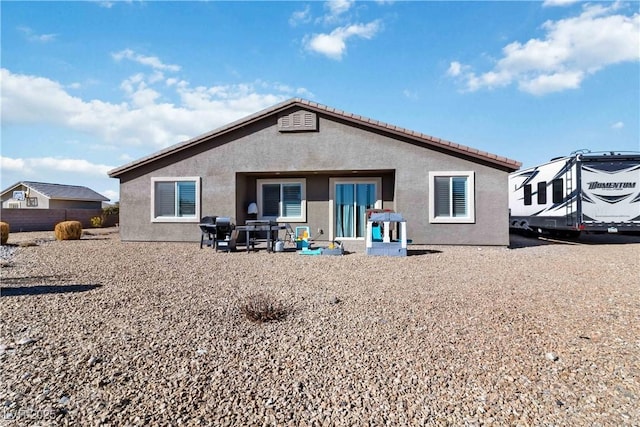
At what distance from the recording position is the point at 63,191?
3353cm

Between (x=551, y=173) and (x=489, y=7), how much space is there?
23.3 feet

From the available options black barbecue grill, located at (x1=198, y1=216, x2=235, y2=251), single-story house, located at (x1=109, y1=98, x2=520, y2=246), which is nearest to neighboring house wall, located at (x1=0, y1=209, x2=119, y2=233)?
single-story house, located at (x1=109, y1=98, x2=520, y2=246)

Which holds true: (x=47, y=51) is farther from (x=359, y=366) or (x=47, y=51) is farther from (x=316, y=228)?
(x=359, y=366)

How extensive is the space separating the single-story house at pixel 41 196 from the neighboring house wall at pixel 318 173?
80.9 ft

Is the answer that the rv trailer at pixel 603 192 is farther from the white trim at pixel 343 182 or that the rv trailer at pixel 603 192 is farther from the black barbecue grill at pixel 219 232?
the black barbecue grill at pixel 219 232

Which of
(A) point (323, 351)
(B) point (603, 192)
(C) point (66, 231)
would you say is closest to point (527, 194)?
(B) point (603, 192)

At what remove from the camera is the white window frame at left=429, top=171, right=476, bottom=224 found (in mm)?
11578

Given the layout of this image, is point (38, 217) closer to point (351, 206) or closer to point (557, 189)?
point (351, 206)

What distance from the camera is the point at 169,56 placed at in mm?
10172

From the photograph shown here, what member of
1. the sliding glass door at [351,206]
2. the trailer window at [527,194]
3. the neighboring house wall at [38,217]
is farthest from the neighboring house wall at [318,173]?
the neighboring house wall at [38,217]

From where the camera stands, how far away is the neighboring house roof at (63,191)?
31188 mm

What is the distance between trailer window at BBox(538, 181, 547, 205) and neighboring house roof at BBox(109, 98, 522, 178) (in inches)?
170

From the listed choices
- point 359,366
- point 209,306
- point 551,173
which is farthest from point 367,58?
point 359,366

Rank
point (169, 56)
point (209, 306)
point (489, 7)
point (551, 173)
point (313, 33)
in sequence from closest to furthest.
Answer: point (209, 306) < point (169, 56) < point (489, 7) < point (313, 33) < point (551, 173)
